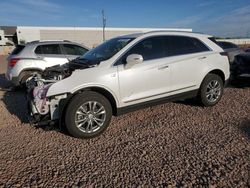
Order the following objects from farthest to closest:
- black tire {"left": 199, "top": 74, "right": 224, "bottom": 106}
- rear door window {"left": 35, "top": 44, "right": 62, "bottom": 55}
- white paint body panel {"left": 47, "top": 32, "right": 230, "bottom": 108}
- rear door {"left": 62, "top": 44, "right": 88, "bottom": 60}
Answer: rear door {"left": 62, "top": 44, "right": 88, "bottom": 60}, rear door window {"left": 35, "top": 44, "right": 62, "bottom": 55}, black tire {"left": 199, "top": 74, "right": 224, "bottom": 106}, white paint body panel {"left": 47, "top": 32, "right": 230, "bottom": 108}

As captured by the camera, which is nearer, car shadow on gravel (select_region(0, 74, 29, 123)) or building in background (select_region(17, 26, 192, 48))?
car shadow on gravel (select_region(0, 74, 29, 123))

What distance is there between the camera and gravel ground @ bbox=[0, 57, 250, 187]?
3.07 meters

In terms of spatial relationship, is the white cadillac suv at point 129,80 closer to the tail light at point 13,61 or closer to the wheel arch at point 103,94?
the wheel arch at point 103,94

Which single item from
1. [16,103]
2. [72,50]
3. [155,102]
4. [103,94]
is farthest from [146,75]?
[72,50]

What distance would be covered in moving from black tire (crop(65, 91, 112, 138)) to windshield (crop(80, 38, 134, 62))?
79cm

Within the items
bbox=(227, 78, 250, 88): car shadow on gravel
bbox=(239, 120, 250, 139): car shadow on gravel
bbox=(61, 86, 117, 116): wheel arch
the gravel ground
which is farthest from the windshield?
bbox=(227, 78, 250, 88): car shadow on gravel

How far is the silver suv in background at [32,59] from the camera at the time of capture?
298 inches

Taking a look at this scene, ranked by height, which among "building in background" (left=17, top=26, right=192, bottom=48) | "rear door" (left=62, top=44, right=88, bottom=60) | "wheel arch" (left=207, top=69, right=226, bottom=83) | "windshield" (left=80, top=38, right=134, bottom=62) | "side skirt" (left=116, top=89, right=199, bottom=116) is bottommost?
"side skirt" (left=116, top=89, right=199, bottom=116)

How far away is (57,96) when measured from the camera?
412 cm

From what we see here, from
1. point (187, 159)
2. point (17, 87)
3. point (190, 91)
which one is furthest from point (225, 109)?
point (17, 87)

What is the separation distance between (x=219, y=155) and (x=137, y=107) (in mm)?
1764

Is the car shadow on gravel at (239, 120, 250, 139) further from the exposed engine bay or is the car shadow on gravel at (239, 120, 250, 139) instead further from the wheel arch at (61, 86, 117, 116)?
the exposed engine bay

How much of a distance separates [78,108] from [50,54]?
172 inches

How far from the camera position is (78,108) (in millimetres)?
4191
